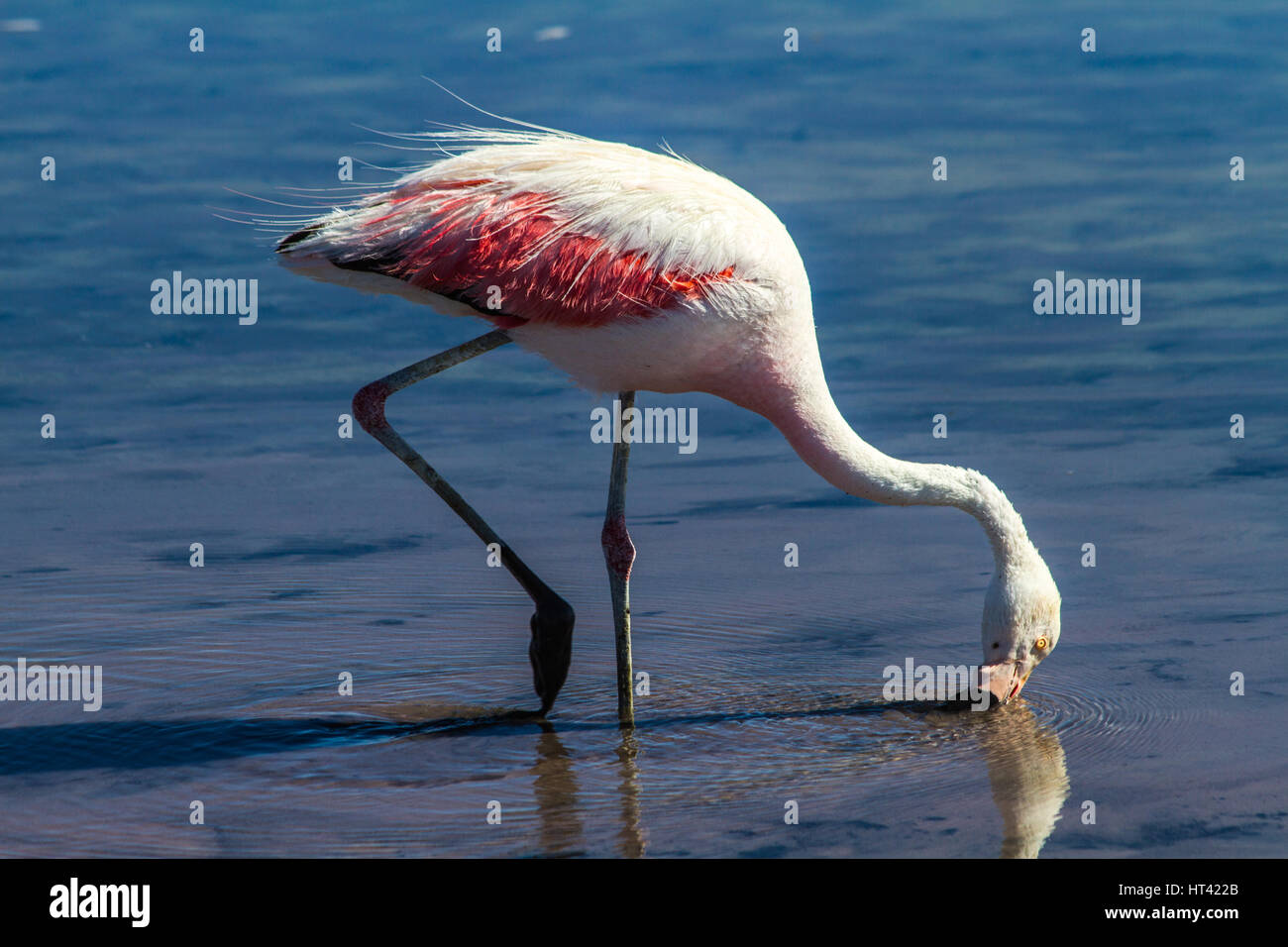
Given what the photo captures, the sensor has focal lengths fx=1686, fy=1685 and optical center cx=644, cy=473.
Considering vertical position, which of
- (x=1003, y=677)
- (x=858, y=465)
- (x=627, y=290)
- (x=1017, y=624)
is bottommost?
(x=1003, y=677)

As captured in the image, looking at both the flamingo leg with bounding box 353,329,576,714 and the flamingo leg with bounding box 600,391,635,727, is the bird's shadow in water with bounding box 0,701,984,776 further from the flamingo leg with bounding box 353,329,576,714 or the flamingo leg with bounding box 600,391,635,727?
the flamingo leg with bounding box 600,391,635,727

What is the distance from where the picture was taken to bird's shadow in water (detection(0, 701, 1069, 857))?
589cm

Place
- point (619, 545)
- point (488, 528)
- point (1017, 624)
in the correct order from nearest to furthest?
1. point (1017, 624)
2. point (488, 528)
3. point (619, 545)

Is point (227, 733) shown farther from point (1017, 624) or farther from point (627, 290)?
point (1017, 624)

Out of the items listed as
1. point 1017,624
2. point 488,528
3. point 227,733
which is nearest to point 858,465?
point 1017,624

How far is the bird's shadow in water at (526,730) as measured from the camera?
5887 mm

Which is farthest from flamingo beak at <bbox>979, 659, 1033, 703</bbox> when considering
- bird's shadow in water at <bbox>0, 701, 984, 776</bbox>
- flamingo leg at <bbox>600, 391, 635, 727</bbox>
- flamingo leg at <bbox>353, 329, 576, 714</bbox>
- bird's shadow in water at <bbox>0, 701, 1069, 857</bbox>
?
flamingo leg at <bbox>353, 329, 576, 714</bbox>

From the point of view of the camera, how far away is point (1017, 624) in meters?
6.56

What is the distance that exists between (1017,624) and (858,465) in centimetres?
88

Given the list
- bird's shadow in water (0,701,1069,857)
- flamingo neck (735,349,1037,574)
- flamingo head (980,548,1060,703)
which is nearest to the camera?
bird's shadow in water (0,701,1069,857)

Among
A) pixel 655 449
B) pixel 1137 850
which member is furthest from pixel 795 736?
pixel 655 449

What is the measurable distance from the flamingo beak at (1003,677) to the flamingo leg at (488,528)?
5.44ft

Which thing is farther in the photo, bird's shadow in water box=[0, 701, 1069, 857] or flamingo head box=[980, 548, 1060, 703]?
flamingo head box=[980, 548, 1060, 703]

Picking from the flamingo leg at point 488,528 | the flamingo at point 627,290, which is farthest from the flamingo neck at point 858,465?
the flamingo leg at point 488,528
